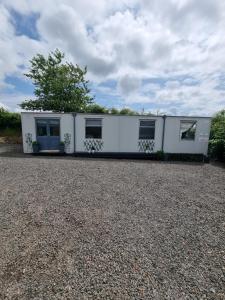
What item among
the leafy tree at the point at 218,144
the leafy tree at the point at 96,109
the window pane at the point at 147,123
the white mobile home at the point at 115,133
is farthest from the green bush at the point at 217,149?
the leafy tree at the point at 96,109

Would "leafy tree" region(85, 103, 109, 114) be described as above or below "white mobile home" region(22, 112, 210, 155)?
above

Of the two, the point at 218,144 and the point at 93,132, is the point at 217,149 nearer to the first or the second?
the point at 218,144

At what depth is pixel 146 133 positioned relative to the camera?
11.2m

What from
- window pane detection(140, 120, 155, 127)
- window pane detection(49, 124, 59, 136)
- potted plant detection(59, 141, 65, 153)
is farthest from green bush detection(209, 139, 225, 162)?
window pane detection(49, 124, 59, 136)

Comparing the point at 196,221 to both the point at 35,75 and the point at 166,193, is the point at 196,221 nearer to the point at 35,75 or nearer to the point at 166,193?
the point at 166,193

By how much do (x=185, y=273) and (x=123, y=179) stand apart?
13.6 ft

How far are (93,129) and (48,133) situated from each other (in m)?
2.61

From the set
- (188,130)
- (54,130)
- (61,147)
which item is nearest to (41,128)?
(54,130)

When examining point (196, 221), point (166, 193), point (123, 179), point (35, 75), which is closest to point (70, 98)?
point (35, 75)

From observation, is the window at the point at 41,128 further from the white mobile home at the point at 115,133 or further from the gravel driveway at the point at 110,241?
the gravel driveway at the point at 110,241

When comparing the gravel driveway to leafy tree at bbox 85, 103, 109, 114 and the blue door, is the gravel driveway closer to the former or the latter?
the blue door

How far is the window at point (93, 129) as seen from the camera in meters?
11.0

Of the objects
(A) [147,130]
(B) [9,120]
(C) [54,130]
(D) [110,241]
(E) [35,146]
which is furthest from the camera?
(B) [9,120]

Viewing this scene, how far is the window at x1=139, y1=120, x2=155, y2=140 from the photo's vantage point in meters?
11.1
